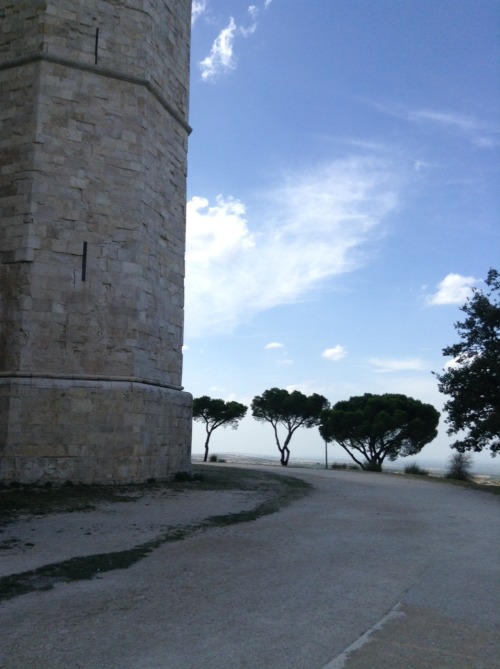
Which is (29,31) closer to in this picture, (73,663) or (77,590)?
(77,590)

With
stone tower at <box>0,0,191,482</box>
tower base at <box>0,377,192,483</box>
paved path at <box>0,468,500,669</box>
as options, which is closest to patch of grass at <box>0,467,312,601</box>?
paved path at <box>0,468,500,669</box>

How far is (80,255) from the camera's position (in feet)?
45.6

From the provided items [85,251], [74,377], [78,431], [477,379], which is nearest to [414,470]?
[477,379]

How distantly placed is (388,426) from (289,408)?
30.8 ft

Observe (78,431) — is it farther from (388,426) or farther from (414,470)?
(388,426)

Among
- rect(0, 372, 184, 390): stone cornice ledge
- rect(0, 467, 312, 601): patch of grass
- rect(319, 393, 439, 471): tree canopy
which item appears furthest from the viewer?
rect(319, 393, 439, 471): tree canopy

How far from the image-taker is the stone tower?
1301 cm

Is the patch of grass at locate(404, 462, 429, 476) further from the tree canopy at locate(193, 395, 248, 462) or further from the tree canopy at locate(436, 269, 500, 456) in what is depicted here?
the tree canopy at locate(193, 395, 248, 462)

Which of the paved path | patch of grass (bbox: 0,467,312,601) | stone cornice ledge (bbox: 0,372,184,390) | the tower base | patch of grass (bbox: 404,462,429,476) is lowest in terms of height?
patch of grass (bbox: 404,462,429,476)

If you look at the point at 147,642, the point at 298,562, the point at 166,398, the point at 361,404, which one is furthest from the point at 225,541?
the point at 361,404

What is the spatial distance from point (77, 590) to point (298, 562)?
94.0 inches

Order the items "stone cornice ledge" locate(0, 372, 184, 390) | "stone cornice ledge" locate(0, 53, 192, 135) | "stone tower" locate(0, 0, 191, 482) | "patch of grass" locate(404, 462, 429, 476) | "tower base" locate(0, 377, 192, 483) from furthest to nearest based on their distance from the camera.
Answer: "patch of grass" locate(404, 462, 429, 476), "stone cornice ledge" locate(0, 53, 192, 135), "stone tower" locate(0, 0, 191, 482), "stone cornice ledge" locate(0, 372, 184, 390), "tower base" locate(0, 377, 192, 483)

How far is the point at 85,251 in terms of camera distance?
1402 cm

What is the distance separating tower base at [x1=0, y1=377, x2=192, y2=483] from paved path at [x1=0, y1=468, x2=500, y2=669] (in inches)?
241
